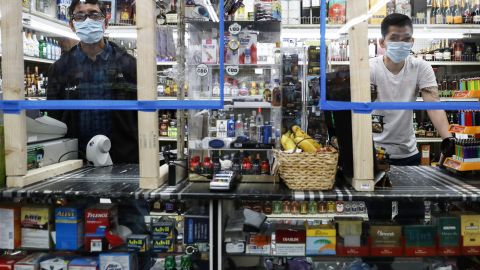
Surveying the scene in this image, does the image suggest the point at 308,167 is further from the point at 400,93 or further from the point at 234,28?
the point at 400,93

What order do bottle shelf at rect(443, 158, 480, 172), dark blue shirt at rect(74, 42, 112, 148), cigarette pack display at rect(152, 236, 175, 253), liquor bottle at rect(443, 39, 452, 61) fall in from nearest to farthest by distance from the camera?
cigarette pack display at rect(152, 236, 175, 253)
bottle shelf at rect(443, 158, 480, 172)
dark blue shirt at rect(74, 42, 112, 148)
liquor bottle at rect(443, 39, 452, 61)

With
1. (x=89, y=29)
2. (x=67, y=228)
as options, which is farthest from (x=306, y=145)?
(x=89, y=29)

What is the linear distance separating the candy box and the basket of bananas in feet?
0.63

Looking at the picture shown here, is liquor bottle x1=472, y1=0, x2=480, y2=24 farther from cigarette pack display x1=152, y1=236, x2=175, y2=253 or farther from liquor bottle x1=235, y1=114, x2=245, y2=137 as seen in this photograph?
cigarette pack display x1=152, y1=236, x2=175, y2=253

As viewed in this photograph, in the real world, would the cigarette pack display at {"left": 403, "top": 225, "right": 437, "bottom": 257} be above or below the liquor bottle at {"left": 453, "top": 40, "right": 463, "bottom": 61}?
below

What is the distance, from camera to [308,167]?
1.99 metres

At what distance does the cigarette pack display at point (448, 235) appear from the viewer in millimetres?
2020

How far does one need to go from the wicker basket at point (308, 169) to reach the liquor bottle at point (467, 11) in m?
4.02

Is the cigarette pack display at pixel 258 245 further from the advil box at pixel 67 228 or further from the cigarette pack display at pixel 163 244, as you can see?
the advil box at pixel 67 228

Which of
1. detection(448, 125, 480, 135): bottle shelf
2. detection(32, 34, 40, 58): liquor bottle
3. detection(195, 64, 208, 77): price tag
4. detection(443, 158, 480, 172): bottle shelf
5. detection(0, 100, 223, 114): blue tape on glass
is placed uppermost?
detection(32, 34, 40, 58): liquor bottle

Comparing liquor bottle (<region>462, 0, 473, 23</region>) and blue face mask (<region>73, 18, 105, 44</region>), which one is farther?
liquor bottle (<region>462, 0, 473, 23</region>)

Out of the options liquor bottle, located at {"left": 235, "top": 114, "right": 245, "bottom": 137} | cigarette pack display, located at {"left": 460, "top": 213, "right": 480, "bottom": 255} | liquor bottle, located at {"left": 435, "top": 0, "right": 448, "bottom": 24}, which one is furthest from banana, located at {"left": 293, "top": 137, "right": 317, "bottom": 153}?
liquor bottle, located at {"left": 435, "top": 0, "right": 448, "bottom": 24}

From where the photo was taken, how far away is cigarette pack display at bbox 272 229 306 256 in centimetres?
205

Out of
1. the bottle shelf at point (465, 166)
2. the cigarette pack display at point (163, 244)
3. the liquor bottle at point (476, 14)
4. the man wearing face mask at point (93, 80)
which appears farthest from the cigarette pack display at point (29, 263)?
the liquor bottle at point (476, 14)
